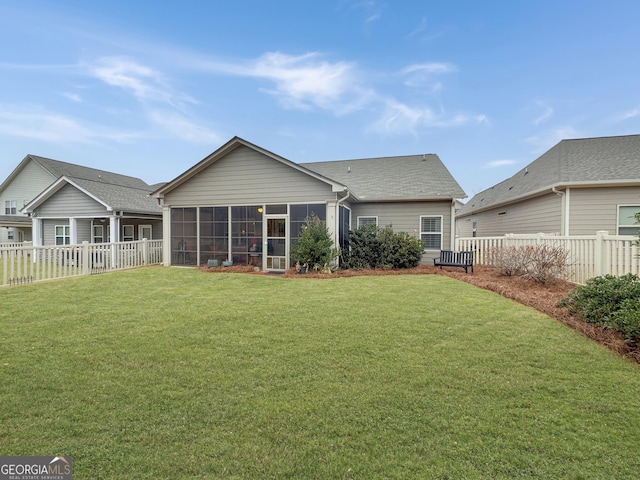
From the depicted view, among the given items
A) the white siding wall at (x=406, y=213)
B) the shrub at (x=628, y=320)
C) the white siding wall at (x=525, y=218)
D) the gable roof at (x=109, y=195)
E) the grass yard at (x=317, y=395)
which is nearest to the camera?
the grass yard at (x=317, y=395)

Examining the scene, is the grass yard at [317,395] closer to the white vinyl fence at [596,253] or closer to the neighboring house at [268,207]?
the white vinyl fence at [596,253]

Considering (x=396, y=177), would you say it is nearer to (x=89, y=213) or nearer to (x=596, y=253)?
(x=596, y=253)

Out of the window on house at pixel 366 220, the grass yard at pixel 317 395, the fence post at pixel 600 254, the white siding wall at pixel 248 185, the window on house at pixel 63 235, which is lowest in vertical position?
the grass yard at pixel 317 395

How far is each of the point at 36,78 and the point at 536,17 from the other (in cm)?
2219

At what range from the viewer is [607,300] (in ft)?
16.5

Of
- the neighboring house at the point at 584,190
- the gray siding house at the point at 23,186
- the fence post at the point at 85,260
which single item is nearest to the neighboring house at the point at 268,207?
the fence post at the point at 85,260

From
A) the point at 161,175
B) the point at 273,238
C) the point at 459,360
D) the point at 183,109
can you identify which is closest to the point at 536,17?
the point at 273,238

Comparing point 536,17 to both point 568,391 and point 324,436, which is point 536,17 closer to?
point 568,391

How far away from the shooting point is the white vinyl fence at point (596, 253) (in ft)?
23.1

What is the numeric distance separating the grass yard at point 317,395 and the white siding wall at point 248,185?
680 centimetres

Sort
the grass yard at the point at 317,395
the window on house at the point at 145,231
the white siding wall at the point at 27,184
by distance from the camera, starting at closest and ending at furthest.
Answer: the grass yard at the point at 317,395, the window on house at the point at 145,231, the white siding wall at the point at 27,184

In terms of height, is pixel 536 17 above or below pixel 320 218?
above

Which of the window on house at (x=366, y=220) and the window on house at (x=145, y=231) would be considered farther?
the window on house at (x=145, y=231)

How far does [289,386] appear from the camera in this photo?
10.3 ft
